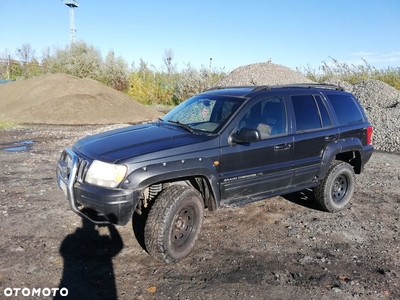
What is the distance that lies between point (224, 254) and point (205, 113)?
1893mm

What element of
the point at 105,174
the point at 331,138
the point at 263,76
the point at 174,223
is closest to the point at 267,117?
the point at 331,138

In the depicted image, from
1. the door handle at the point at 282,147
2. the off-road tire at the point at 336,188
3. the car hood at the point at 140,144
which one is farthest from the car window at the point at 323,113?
the car hood at the point at 140,144

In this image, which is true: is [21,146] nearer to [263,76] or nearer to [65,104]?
[65,104]

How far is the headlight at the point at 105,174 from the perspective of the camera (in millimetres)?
3357

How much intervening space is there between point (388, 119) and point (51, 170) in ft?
37.8

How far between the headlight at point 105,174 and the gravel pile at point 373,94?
33.3ft

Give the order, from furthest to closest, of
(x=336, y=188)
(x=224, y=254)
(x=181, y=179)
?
(x=336, y=188) < (x=224, y=254) < (x=181, y=179)

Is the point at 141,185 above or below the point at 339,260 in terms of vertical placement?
above

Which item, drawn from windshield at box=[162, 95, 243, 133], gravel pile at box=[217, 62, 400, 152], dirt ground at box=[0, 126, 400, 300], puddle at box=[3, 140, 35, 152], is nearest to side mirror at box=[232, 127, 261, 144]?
windshield at box=[162, 95, 243, 133]

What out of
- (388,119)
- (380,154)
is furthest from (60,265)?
(388,119)

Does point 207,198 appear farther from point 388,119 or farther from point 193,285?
point 388,119

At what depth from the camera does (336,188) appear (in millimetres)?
5449

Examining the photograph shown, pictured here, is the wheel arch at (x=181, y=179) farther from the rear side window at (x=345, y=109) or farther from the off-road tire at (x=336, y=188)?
the rear side window at (x=345, y=109)

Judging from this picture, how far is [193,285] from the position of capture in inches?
130
